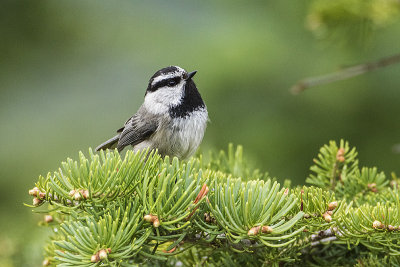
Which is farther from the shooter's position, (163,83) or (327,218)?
(163,83)

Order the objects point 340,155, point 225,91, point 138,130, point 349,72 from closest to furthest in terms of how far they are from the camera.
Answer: point 340,155
point 349,72
point 138,130
point 225,91

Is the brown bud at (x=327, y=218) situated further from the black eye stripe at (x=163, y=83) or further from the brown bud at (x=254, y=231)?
the black eye stripe at (x=163, y=83)

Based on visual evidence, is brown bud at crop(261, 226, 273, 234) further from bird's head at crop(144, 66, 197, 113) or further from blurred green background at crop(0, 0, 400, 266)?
bird's head at crop(144, 66, 197, 113)

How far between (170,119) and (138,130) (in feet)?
0.90

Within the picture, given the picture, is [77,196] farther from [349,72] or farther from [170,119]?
[349,72]

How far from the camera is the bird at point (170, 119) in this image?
9.80 feet

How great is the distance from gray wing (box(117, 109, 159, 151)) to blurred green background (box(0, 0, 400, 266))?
381mm

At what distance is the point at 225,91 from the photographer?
13.6 feet

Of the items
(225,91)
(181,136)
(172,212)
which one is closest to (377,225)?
(172,212)

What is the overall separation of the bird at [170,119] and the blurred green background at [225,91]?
10.0 inches

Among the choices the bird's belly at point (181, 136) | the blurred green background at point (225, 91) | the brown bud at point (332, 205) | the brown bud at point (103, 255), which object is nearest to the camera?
the brown bud at point (103, 255)

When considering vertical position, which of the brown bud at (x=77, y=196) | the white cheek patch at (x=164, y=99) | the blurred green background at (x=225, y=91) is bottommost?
the brown bud at (x=77, y=196)

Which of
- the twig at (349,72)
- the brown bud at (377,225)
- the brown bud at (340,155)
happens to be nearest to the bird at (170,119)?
the twig at (349,72)

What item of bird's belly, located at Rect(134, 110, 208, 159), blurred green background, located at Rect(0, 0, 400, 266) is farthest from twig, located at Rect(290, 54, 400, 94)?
bird's belly, located at Rect(134, 110, 208, 159)
